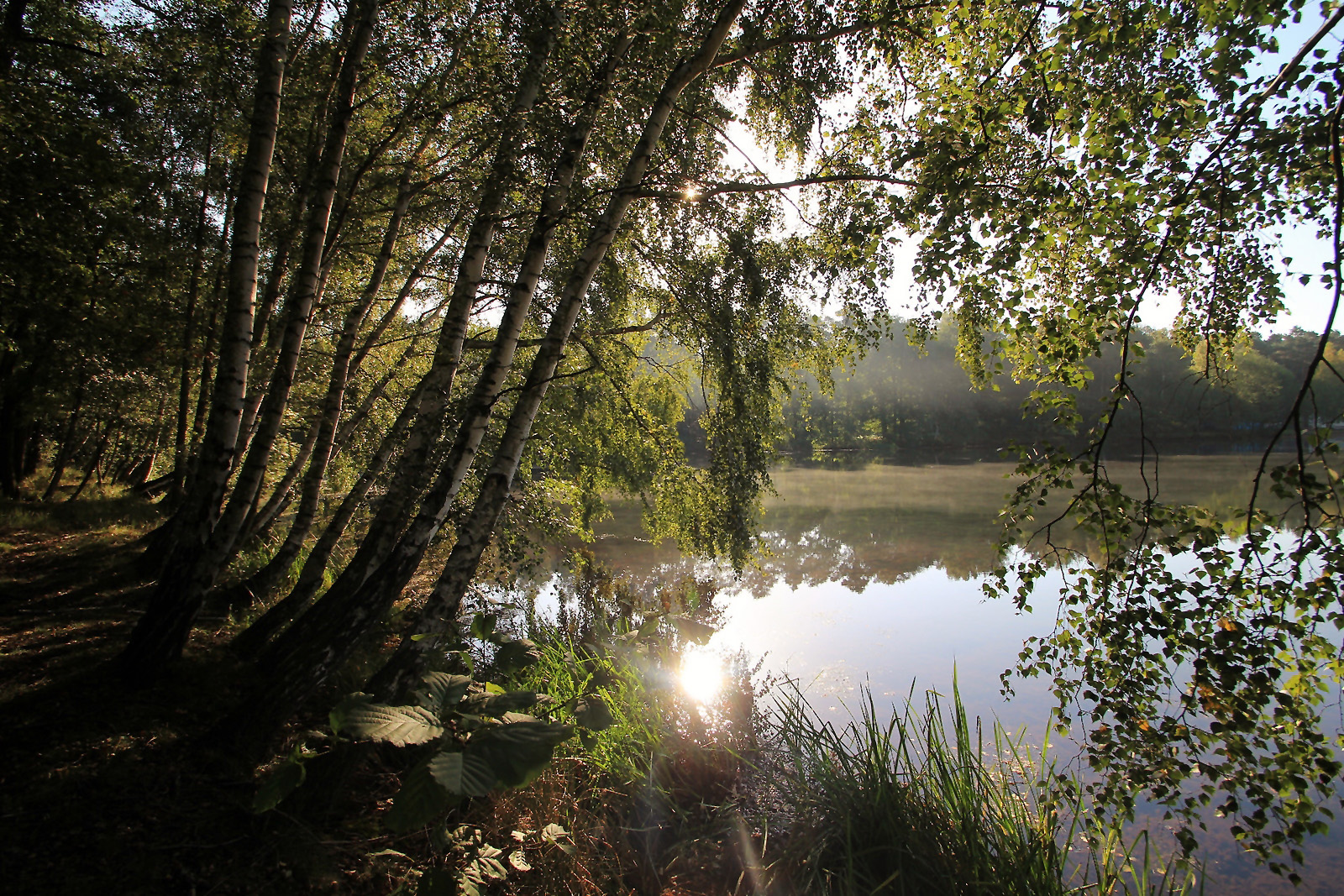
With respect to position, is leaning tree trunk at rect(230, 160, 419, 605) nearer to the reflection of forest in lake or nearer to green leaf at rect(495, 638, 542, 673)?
green leaf at rect(495, 638, 542, 673)

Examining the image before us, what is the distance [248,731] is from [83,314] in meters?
7.31

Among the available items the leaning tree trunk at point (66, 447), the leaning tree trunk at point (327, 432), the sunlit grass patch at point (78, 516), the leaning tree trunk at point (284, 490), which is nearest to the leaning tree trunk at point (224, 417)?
the leaning tree trunk at point (327, 432)

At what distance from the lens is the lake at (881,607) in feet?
18.3

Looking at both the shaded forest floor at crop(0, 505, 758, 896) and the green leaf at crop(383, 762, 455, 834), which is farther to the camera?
the shaded forest floor at crop(0, 505, 758, 896)

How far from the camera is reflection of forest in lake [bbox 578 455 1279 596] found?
11.1 meters

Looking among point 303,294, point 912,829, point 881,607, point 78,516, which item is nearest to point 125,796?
point 303,294

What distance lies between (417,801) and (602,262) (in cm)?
445

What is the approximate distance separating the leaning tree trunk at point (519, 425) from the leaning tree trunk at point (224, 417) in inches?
50.5

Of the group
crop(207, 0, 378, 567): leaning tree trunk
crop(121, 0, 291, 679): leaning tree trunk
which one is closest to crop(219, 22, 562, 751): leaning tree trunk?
crop(121, 0, 291, 679): leaning tree trunk

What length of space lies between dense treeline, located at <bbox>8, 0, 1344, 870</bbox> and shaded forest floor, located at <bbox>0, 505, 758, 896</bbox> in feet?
0.90

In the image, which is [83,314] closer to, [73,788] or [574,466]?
[574,466]

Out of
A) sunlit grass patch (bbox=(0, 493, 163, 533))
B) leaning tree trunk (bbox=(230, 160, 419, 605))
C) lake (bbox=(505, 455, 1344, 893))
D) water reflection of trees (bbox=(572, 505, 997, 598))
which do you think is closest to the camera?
leaning tree trunk (bbox=(230, 160, 419, 605))

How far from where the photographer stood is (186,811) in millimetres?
2473

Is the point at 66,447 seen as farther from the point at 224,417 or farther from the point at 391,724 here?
the point at 391,724
